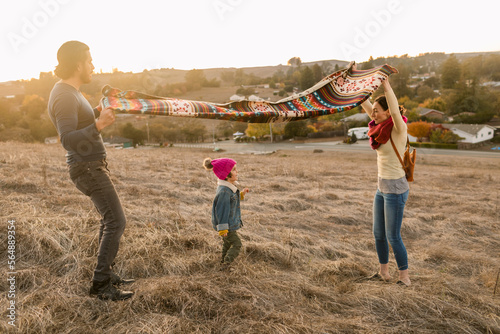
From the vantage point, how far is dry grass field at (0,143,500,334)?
2707mm

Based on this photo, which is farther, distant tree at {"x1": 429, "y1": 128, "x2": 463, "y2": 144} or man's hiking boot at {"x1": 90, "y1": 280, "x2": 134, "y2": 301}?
distant tree at {"x1": 429, "y1": 128, "x2": 463, "y2": 144}

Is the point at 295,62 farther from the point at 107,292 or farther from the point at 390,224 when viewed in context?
the point at 107,292

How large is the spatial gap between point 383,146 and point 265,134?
57325mm

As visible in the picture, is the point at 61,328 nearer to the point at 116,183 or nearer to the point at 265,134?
the point at 116,183

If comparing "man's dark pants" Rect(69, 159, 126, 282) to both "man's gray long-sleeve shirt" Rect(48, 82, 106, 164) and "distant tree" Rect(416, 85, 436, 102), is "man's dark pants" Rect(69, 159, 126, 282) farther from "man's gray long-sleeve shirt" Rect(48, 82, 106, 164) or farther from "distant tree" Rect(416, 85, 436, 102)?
"distant tree" Rect(416, 85, 436, 102)

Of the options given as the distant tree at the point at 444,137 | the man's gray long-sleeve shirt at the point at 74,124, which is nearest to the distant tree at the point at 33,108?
the man's gray long-sleeve shirt at the point at 74,124

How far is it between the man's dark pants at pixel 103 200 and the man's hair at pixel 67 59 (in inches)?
31.1

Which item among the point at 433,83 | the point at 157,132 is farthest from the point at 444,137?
the point at 433,83

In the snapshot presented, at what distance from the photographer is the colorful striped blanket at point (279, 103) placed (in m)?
3.08

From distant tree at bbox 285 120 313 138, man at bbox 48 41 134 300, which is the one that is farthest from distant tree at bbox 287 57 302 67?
man at bbox 48 41 134 300

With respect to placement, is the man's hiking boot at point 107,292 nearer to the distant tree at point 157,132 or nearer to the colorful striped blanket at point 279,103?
the colorful striped blanket at point 279,103

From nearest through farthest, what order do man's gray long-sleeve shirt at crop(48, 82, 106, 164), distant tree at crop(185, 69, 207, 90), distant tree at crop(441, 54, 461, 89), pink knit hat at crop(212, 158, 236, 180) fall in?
man's gray long-sleeve shirt at crop(48, 82, 106, 164), pink knit hat at crop(212, 158, 236, 180), distant tree at crop(441, 54, 461, 89), distant tree at crop(185, 69, 207, 90)

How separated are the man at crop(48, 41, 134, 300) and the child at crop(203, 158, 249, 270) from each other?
1.17 metres

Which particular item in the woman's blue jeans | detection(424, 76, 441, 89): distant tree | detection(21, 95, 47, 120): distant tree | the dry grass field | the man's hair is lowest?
the dry grass field
